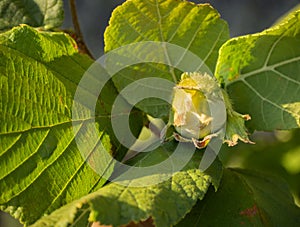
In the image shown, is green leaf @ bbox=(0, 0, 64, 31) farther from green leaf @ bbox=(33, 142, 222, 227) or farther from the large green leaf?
green leaf @ bbox=(33, 142, 222, 227)

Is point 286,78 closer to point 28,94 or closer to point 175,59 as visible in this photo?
point 175,59

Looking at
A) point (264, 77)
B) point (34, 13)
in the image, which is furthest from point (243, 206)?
point (34, 13)

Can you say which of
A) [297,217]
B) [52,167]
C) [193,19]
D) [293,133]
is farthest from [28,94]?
[293,133]

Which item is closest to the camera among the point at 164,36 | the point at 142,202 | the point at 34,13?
the point at 142,202

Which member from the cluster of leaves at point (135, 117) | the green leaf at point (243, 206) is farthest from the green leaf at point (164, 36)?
the green leaf at point (243, 206)

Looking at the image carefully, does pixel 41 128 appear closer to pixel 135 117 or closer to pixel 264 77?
pixel 135 117

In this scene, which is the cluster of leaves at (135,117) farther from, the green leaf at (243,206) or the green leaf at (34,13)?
the green leaf at (34,13)
